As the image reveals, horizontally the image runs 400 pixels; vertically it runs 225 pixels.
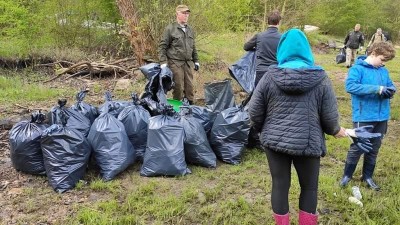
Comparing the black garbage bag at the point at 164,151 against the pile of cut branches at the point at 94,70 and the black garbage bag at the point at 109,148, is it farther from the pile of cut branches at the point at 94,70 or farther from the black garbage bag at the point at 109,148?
the pile of cut branches at the point at 94,70

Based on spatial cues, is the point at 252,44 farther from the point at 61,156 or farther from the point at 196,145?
the point at 61,156

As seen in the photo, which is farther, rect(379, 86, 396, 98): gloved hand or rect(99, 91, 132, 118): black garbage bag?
rect(99, 91, 132, 118): black garbage bag

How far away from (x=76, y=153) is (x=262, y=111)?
5.87 ft

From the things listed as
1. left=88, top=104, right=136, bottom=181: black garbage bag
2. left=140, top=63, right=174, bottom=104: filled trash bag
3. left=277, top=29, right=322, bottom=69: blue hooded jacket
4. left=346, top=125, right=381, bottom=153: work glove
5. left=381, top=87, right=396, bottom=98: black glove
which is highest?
left=277, top=29, right=322, bottom=69: blue hooded jacket

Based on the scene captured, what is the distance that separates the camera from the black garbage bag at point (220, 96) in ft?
15.4

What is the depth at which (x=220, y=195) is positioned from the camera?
3408 mm

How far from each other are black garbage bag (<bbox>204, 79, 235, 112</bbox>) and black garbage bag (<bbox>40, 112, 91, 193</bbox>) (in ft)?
5.66

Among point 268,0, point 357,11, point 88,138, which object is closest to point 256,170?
point 88,138

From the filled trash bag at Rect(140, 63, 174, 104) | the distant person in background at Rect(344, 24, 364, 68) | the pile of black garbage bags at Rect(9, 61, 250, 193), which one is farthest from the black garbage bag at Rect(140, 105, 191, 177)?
the distant person in background at Rect(344, 24, 364, 68)

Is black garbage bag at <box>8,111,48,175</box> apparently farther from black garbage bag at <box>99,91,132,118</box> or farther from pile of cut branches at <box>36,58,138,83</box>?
pile of cut branches at <box>36,58,138,83</box>

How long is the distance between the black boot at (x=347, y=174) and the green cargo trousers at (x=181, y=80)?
2.72 m

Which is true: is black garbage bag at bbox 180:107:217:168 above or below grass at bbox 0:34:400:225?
above

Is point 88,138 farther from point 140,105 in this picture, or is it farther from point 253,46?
point 253,46

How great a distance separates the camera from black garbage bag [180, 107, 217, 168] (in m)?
3.88
